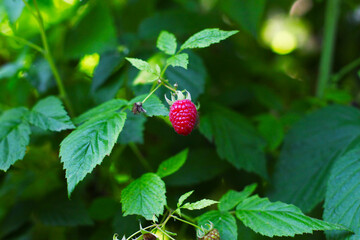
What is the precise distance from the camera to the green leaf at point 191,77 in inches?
39.1

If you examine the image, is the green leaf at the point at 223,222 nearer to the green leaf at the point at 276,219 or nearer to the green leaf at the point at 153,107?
the green leaf at the point at 276,219

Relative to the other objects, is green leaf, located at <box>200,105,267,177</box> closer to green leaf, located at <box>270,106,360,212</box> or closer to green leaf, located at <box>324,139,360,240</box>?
green leaf, located at <box>270,106,360,212</box>

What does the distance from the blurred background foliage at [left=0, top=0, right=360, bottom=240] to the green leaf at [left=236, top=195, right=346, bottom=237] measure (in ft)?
0.70

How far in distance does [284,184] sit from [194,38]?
0.51 m

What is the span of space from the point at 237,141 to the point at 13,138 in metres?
0.62

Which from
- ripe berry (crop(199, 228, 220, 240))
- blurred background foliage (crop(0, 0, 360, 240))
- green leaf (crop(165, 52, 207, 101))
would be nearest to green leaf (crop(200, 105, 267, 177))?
blurred background foliage (crop(0, 0, 360, 240))

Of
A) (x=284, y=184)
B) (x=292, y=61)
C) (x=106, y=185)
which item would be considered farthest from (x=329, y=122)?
(x=292, y=61)

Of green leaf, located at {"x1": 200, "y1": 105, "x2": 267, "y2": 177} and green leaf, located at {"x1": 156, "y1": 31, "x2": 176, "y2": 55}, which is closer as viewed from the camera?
green leaf, located at {"x1": 156, "y1": 31, "x2": 176, "y2": 55}

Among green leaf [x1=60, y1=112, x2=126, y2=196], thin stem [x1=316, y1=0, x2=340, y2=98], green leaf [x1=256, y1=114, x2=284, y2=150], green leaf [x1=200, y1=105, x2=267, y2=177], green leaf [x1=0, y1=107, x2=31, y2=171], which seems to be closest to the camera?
green leaf [x1=60, y1=112, x2=126, y2=196]

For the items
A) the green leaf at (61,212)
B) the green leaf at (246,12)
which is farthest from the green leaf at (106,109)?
the green leaf at (246,12)

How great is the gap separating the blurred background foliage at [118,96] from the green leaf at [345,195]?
19cm

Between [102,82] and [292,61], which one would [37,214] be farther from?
[292,61]

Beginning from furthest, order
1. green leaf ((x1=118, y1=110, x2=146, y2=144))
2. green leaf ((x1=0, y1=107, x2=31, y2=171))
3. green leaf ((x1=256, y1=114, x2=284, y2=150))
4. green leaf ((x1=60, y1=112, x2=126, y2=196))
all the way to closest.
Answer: green leaf ((x1=256, y1=114, x2=284, y2=150)) < green leaf ((x1=118, y1=110, x2=146, y2=144)) < green leaf ((x1=0, y1=107, x2=31, y2=171)) < green leaf ((x1=60, y1=112, x2=126, y2=196))

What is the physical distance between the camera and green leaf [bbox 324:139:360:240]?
2.37ft
